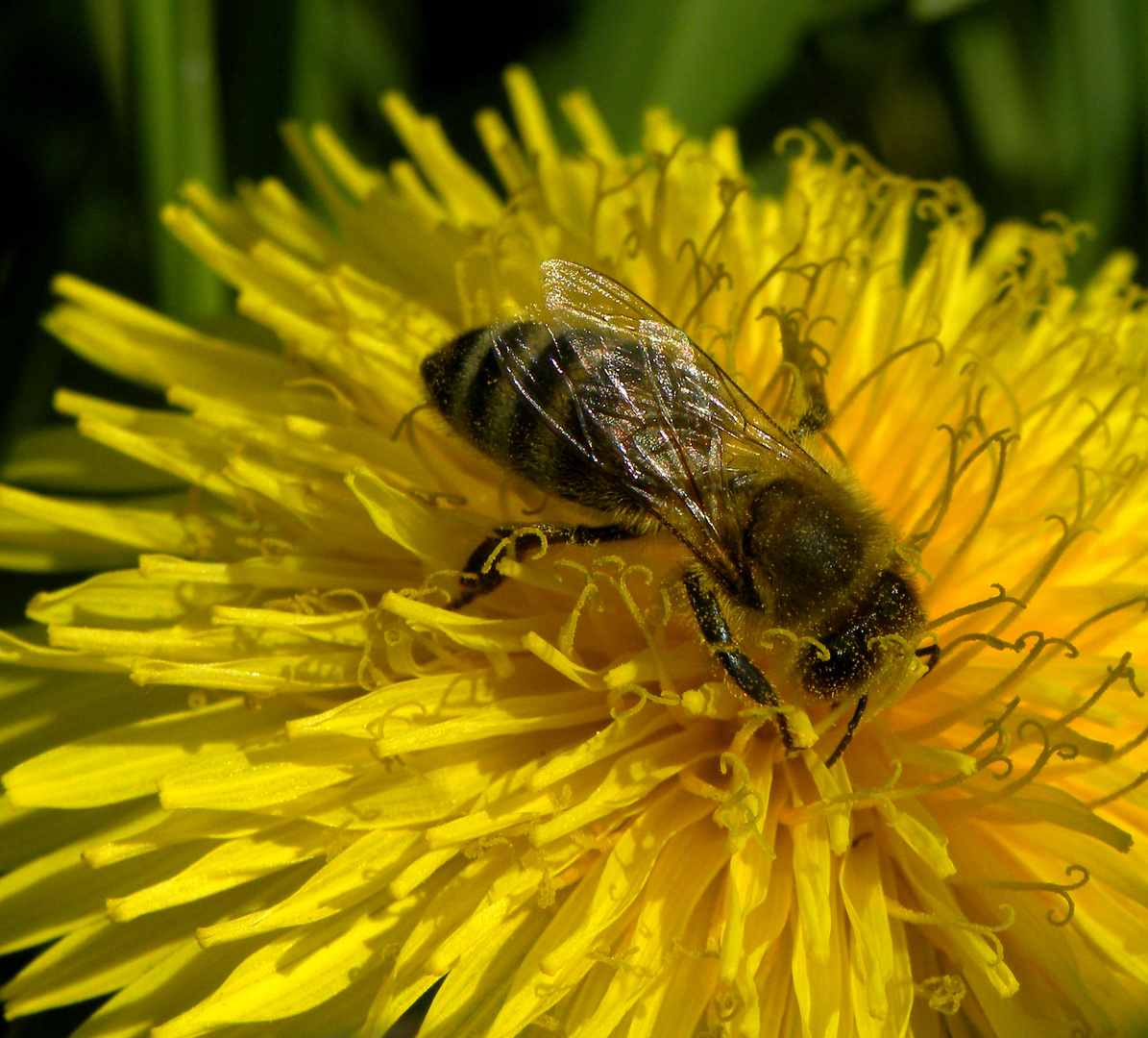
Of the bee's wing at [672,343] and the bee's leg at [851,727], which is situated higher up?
the bee's wing at [672,343]

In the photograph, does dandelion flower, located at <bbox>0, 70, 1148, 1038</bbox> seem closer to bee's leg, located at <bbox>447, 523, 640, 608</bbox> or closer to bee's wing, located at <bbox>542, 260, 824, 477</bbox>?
bee's leg, located at <bbox>447, 523, 640, 608</bbox>

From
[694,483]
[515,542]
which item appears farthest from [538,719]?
[694,483]

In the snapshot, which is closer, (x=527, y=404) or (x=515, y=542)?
(x=527, y=404)

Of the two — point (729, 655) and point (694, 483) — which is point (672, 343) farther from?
point (729, 655)

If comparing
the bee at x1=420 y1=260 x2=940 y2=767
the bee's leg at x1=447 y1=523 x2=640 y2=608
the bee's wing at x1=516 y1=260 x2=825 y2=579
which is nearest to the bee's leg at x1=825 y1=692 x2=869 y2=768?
the bee at x1=420 y1=260 x2=940 y2=767

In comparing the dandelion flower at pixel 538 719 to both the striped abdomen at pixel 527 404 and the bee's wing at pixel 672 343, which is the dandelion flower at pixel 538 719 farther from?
the bee's wing at pixel 672 343

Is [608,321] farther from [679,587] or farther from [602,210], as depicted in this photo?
[602,210]

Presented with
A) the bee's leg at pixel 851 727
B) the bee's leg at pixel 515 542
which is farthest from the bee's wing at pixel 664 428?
the bee's leg at pixel 851 727
